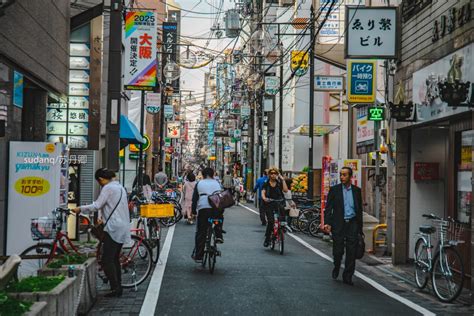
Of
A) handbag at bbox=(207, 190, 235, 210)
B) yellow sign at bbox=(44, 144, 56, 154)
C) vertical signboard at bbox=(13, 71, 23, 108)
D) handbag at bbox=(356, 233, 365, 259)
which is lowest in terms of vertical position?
handbag at bbox=(356, 233, 365, 259)

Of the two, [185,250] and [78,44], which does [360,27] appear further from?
[78,44]

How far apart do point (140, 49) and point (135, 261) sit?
12.4 meters

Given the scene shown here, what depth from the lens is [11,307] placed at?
5312 mm

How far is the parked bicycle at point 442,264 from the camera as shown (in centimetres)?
977

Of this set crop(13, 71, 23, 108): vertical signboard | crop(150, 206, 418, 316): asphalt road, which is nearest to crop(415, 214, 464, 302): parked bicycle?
crop(150, 206, 418, 316): asphalt road

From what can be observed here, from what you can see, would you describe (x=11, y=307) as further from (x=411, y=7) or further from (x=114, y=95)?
(x=411, y=7)

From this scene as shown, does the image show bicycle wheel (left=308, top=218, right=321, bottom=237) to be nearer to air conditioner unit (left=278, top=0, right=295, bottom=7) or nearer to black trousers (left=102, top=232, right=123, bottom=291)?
black trousers (left=102, top=232, right=123, bottom=291)

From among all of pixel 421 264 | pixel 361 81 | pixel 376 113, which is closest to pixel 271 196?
pixel 376 113

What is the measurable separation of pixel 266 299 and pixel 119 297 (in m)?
2.13

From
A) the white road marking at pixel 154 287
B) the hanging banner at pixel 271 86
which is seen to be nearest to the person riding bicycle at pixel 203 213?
the white road marking at pixel 154 287

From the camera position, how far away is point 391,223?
15.1m

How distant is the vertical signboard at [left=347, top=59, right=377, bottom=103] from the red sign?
5.54 m

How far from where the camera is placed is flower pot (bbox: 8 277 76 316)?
6.13 metres

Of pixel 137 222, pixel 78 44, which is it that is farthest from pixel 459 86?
pixel 78 44
